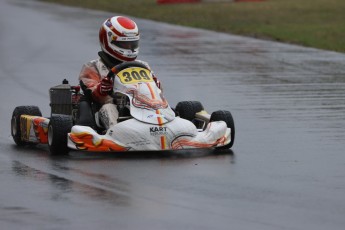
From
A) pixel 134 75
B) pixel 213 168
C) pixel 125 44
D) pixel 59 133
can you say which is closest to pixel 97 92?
pixel 134 75

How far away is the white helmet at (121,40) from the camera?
12602mm

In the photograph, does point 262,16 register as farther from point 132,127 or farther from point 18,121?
point 132,127

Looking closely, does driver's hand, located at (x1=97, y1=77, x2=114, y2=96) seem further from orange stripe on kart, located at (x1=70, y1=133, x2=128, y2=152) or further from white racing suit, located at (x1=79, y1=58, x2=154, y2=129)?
orange stripe on kart, located at (x1=70, y1=133, x2=128, y2=152)

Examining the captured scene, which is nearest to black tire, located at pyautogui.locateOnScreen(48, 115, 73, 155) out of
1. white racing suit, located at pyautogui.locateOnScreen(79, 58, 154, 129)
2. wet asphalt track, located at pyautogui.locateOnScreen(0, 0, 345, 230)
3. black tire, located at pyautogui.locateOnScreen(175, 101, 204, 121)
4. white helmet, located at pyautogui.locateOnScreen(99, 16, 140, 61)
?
wet asphalt track, located at pyautogui.locateOnScreen(0, 0, 345, 230)

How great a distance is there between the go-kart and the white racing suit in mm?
75

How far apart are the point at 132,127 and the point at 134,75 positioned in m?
0.93

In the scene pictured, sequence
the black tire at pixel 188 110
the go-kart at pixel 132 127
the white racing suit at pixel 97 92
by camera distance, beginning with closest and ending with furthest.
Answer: the go-kart at pixel 132 127 < the white racing suit at pixel 97 92 < the black tire at pixel 188 110

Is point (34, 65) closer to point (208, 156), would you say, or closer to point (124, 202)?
point (208, 156)

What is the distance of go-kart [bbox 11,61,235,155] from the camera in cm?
1138

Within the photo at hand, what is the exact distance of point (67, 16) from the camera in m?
36.8

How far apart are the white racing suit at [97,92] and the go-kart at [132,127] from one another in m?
0.07

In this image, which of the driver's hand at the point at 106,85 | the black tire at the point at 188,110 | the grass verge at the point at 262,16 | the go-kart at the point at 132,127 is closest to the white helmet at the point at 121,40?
the go-kart at the point at 132,127

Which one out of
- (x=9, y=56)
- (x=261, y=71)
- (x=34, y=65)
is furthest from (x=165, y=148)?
(x=9, y=56)

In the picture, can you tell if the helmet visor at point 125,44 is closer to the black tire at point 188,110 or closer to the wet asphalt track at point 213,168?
the black tire at point 188,110
